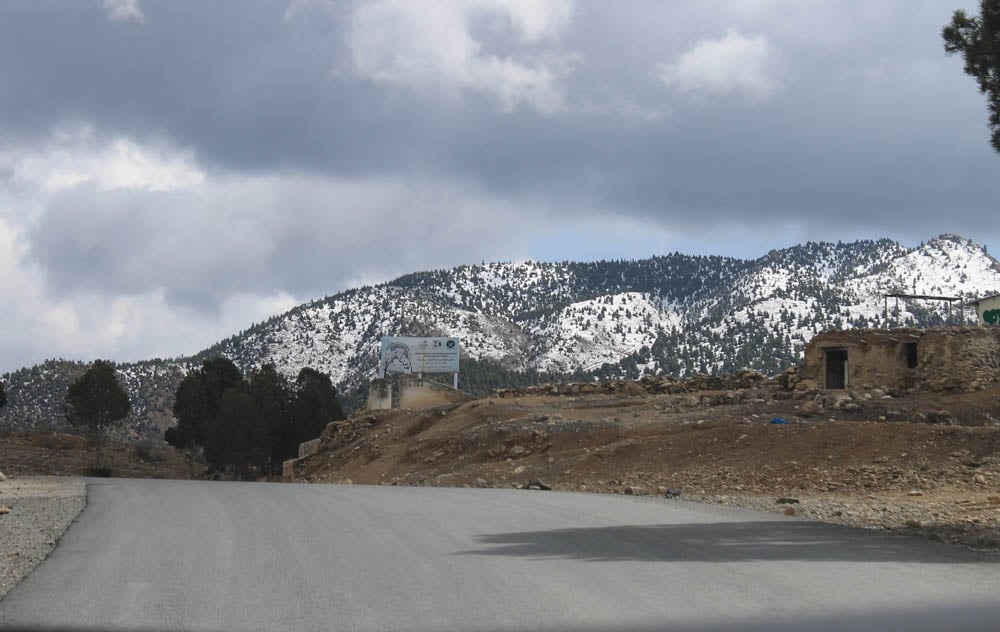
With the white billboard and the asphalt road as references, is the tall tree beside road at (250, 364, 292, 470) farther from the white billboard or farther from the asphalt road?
the asphalt road

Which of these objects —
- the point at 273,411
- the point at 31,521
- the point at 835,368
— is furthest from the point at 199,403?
the point at 31,521

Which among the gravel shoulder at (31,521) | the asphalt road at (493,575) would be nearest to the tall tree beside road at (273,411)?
the gravel shoulder at (31,521)

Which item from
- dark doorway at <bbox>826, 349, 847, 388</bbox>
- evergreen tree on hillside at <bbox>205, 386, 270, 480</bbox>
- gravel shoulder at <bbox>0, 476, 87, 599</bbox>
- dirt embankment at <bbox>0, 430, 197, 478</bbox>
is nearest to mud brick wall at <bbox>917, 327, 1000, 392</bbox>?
dark doorway at <bbox>826, 349, 847, 388</bbox>

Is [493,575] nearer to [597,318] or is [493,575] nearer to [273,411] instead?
[273,411]

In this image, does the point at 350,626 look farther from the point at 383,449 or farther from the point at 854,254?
the point at 854,254

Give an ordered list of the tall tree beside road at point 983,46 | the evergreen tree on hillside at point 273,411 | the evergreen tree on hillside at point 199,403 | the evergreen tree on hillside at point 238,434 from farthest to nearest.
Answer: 1. the evergreen tree on hillside at point 199,403
2. the evergreen tree on hillside at point 273,411
3. the evergreen tree on hillside at point 238,434
4. the tall tree beside road at point 983,46

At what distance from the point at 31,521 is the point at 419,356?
44.4 m

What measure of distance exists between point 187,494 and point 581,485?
9.17 metres

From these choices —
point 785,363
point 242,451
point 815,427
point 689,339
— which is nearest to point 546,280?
point 689,339

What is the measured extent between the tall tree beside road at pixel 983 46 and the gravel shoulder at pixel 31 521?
1422 cm

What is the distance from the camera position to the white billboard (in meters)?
60.2

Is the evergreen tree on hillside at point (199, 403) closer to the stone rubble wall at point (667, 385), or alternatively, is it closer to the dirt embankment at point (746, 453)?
the dirt embankment at point (746, 453)

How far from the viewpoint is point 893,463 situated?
74.3 ft

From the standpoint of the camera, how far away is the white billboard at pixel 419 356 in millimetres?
60219
